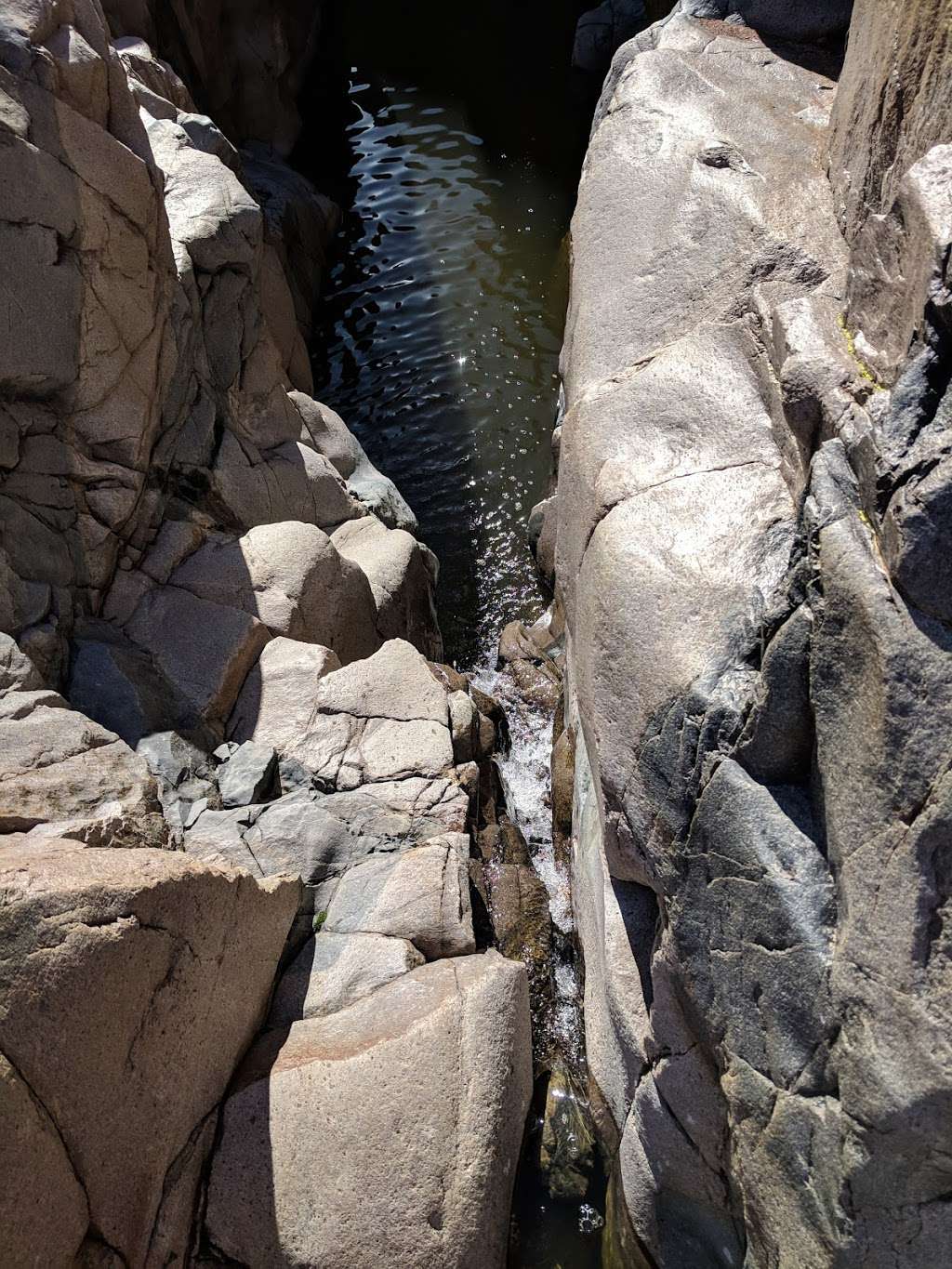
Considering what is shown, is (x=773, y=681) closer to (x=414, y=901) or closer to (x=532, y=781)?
(x=414, y=901)

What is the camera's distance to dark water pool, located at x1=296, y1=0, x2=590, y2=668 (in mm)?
10000

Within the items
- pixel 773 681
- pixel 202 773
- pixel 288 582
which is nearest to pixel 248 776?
pixel 202 773

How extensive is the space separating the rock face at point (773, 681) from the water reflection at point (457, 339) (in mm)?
3088

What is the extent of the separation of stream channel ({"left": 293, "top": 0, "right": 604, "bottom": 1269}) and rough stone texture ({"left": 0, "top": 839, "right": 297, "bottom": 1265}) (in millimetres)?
1753

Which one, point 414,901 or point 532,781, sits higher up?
point 414,901

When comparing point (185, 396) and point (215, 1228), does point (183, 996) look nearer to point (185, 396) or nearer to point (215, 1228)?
point (215, 1228)

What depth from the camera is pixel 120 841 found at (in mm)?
5039

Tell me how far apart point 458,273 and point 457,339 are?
4.54ft

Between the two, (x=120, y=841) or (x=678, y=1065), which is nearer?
(x=678, y=1065)

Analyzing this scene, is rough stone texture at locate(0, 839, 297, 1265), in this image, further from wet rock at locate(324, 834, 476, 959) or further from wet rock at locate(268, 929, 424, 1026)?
wet rock at locate(324, 834, 476, 959)

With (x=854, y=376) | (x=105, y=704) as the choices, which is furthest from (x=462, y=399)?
(x=854, y=376)

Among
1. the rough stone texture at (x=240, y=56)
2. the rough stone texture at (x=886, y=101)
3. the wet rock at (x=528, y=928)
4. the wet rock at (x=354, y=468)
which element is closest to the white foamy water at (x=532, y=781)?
the wet rock at (x=528, y=928)

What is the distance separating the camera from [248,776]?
242 inches

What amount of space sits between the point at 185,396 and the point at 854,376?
492cm
